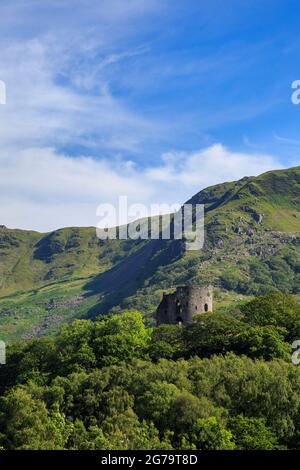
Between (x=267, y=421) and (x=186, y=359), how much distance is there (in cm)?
2235

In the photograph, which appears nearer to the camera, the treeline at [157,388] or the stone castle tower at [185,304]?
the treeline at [157,388]

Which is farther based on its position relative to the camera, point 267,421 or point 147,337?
point 147,337

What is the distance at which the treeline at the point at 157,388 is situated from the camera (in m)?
65.1

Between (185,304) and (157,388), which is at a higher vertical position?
(185,304)

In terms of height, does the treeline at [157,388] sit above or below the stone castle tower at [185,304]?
below

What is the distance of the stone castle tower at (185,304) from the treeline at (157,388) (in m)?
12.3

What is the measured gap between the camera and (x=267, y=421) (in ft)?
229

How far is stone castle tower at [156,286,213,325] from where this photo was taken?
112 m

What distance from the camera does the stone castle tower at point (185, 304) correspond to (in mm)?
111812

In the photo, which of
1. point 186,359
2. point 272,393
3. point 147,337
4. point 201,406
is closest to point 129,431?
point 201,406

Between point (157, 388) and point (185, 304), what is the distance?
4114cm

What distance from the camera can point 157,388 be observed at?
71750mm

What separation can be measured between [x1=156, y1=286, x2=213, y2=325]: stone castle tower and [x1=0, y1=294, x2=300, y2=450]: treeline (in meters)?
12.3
